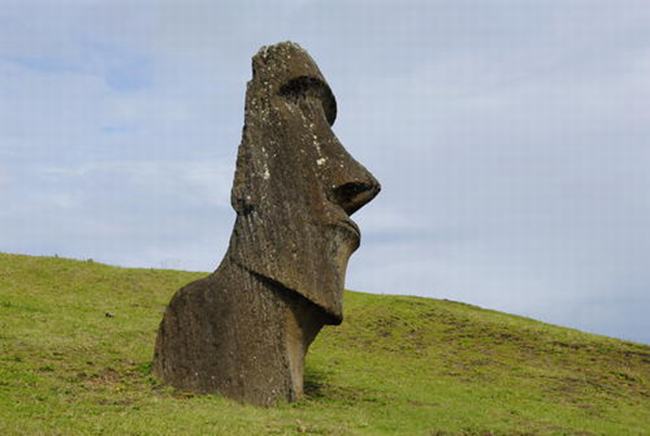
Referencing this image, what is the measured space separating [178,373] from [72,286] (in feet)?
49.6

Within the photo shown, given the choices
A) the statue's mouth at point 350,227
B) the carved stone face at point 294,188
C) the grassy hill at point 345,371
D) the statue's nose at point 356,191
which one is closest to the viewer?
the grassy hill at point 345,371

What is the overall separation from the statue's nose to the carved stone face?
19mm

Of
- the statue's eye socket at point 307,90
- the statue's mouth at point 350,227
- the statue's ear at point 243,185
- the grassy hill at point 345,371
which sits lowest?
the grassy hill at point 345,371

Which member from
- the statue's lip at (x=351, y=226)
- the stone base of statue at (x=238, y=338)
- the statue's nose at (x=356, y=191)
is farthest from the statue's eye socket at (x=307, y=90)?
the stone base of statue at (x=238, y=338)

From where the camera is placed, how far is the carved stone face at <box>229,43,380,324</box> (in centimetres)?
1552

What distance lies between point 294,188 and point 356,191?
1287 mm

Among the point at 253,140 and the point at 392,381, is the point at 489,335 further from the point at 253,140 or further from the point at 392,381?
the point at 253,140

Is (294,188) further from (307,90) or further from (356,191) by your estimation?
(307,90)

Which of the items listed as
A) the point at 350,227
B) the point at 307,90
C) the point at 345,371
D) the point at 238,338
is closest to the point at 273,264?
the point at 238,338

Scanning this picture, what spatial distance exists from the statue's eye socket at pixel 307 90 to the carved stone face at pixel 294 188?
20 millimetres

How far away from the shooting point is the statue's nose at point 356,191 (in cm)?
1614

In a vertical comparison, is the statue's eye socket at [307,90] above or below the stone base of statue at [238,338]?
above

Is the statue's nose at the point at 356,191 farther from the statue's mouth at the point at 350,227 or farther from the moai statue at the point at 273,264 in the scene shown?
the statue's mouth at the point at 350,227

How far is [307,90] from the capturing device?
664 inches
